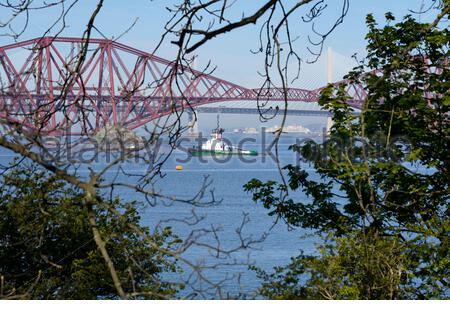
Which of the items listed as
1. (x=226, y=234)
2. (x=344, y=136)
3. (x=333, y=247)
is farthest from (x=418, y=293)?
(x=226, y=234)

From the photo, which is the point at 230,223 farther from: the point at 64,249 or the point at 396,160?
the point at 64,249

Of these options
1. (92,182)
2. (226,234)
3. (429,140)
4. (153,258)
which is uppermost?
(92,182)

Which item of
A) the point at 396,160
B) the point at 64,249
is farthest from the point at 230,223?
the point at 64,249

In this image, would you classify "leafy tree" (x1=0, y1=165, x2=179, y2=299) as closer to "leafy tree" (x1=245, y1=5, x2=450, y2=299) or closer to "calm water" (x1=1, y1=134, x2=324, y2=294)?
"calm water" (x1=1, y1=134, x2=324, y2=294)

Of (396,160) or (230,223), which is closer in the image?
(396,160)

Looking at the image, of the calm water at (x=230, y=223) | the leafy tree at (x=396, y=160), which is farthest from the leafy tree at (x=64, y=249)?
the leafy tree at (x=396, y=160)

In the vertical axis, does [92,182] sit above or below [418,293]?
above

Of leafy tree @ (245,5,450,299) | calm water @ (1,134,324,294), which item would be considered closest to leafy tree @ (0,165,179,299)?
calm water @ (1,134,324,294)

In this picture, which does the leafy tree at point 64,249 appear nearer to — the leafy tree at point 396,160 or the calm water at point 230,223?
the calm water at point 230,223
